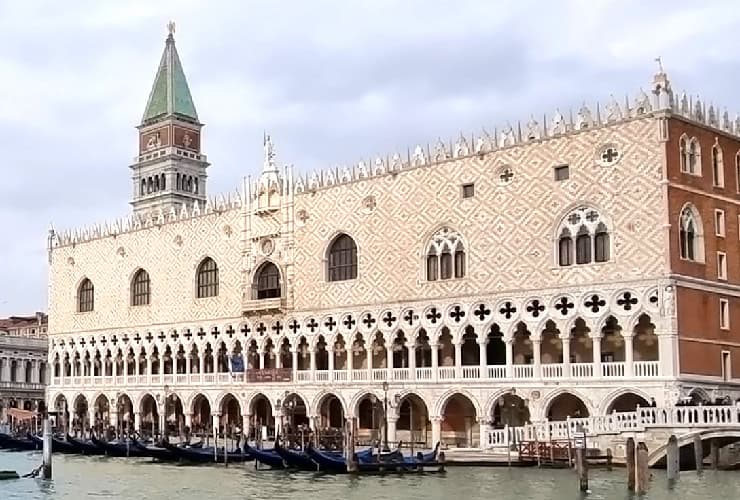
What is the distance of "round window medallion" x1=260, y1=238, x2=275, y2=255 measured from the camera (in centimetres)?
2681

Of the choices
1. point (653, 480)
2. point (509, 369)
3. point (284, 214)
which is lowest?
point (653, 480)

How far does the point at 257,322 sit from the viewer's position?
27.1 meters

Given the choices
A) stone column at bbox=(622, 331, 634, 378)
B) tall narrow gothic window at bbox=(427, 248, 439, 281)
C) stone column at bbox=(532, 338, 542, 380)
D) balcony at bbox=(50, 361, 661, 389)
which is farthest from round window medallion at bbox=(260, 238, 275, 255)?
stone column at bbox=(622, 331, 634, 378)

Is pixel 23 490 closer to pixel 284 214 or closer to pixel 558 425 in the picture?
pixel 558 425

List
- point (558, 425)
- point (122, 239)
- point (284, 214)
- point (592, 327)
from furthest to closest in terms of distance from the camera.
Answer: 1. point (122, 239)
2. point (284, 214)
3. point (592, 327)
4. point (558, 425)

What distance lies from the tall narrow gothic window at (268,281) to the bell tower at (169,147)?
55.2ft

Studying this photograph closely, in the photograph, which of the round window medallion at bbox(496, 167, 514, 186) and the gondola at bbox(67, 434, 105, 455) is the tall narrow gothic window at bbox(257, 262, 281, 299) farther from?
the round window medallion at bbox(496, 167, 514, 186)

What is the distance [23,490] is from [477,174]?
35.4ft

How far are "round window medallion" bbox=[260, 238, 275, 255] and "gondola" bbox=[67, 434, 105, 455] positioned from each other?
5.86 meters

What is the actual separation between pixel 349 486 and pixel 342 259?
9556 mm

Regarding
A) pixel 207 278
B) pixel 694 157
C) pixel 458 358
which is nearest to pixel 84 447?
pixel 207 278

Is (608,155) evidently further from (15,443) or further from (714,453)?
(15,443)

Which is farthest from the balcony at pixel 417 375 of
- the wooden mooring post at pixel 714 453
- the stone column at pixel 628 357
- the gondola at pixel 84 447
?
the gondola at pixel 84 447

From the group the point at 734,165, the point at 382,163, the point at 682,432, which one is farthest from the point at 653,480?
the point at 382,163
